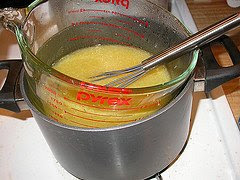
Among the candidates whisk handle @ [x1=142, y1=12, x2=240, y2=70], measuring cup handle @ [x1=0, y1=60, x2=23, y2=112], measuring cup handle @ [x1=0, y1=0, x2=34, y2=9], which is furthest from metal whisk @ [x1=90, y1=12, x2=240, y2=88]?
measuring cup handle @ [x1=0, y1=0, x2=34, y2=9]

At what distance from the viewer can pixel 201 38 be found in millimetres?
388

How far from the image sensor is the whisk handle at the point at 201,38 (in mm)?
378

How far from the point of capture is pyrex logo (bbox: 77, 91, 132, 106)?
1.25 ft

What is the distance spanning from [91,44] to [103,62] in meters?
0.04

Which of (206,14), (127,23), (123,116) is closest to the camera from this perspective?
(123,116)

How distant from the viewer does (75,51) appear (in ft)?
1.80

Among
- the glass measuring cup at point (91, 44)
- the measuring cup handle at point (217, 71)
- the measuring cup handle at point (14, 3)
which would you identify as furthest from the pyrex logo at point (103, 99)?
the measuring cup handle at point (14, 3)

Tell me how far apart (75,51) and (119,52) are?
0.07 m

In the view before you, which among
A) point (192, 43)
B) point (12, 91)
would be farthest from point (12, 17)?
point (192, 43)

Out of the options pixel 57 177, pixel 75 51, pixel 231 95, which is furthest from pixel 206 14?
pixel 57 177

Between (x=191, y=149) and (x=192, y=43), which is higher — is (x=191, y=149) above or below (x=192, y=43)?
below

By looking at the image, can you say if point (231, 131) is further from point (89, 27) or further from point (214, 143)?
Answer: point (89, 27)

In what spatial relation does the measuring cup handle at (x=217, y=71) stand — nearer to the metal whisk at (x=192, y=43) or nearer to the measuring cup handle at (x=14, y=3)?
the metal whisk at (x=192, y=43)

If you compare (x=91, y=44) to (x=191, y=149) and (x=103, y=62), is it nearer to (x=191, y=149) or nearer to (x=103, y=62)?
(x=103, y=62)
